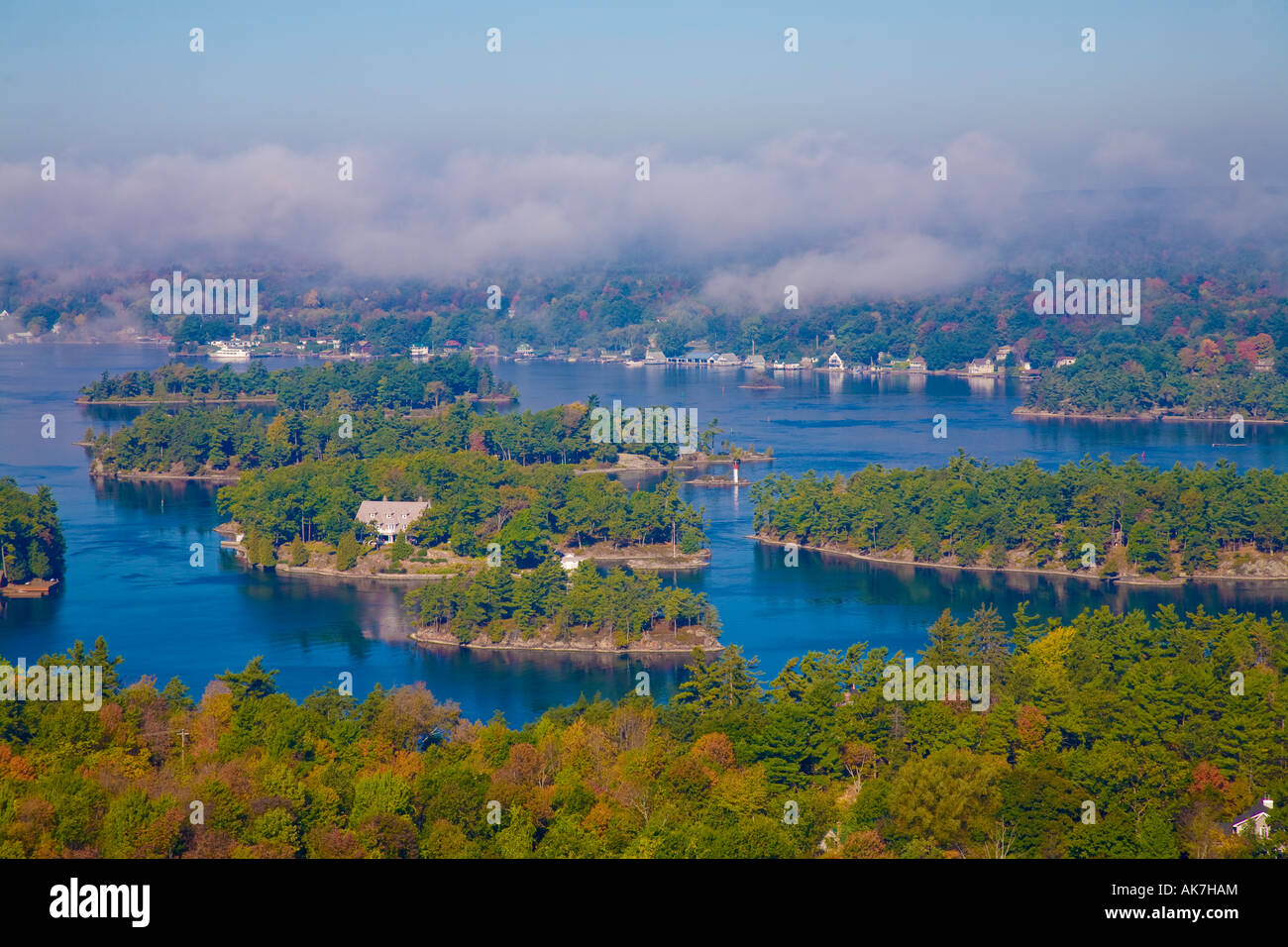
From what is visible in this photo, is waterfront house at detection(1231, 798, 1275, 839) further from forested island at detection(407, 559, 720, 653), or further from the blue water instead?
forested island at detection(407, 559, 720, 653)

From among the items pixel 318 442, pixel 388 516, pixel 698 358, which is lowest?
pixel 388 516

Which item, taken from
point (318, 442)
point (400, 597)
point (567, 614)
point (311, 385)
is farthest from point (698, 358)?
point (567, 614)

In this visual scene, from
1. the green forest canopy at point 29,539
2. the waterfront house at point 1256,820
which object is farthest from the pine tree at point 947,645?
the green forest canopy at point 29,539

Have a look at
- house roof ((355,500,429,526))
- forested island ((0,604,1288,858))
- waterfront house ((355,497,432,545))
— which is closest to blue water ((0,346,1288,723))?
waterfront house ((355,497,432,545))

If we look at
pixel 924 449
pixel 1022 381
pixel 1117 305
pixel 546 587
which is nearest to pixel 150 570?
pixel 546 587

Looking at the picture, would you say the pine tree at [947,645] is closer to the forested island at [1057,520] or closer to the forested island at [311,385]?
the forested island at [1057,520]

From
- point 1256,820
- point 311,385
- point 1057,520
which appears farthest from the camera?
point 311,385

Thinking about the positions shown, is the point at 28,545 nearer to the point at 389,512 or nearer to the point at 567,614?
the point at 389,512
